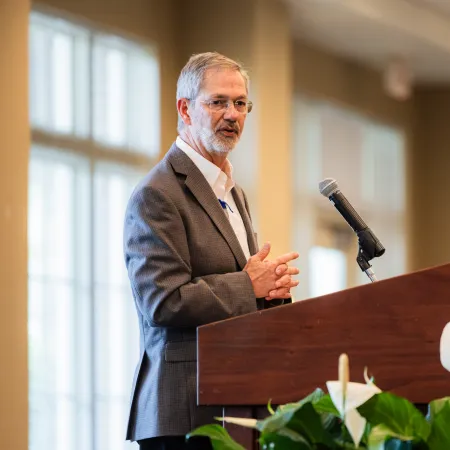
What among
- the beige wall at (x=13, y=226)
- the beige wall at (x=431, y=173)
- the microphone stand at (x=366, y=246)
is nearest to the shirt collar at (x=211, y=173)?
the microphone stand at (x=366, y=246)

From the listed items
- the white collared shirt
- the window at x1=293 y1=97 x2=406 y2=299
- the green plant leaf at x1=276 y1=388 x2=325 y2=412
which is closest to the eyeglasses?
the white collared shirt

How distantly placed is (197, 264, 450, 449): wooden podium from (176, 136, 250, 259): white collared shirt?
0.74 metres

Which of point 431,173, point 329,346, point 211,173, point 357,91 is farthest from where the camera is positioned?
point 431,173

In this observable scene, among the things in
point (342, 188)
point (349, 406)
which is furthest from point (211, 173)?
point (342, 188)

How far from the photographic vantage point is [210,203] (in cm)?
276

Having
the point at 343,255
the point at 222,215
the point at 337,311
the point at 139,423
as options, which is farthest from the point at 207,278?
the point at 343,255

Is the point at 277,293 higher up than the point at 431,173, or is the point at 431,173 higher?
the point at 431,173

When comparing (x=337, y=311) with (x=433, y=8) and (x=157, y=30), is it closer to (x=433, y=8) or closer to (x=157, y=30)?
(x=157, y=30)

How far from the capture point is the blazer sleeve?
254 cm

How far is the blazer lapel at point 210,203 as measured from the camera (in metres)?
2.75

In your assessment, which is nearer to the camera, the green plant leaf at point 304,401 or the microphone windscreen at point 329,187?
the green plant leaf at point 304,401

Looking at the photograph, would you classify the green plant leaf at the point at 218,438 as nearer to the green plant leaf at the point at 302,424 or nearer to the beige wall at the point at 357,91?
the green plant leaf at the point at 302,424

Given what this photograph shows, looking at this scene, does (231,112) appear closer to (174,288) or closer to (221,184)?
(221,184)

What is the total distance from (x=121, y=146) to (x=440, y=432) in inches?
257
